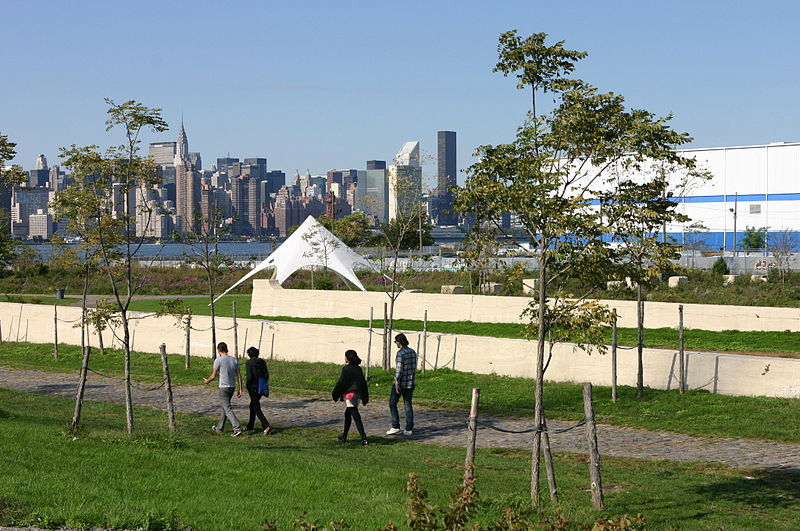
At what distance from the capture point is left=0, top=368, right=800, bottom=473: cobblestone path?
47.4 ft

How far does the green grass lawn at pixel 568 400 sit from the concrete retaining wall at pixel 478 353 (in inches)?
13.9

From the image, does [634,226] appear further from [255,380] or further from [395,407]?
[255,380]

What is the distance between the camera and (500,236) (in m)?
13.0

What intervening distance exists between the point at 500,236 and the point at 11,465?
650 centimetres

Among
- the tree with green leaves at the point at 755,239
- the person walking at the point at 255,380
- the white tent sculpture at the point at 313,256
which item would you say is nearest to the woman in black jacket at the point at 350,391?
the person walking at the point at 255,380

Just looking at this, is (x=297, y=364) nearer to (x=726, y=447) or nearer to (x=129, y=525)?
(x=726, y=447)

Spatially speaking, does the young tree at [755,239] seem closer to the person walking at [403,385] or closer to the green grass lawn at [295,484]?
the person walking at [403,385]

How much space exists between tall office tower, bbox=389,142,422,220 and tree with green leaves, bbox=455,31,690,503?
20.1 m

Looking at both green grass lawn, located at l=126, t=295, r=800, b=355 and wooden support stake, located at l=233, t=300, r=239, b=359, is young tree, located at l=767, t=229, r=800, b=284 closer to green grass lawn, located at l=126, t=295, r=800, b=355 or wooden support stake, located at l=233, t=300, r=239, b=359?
green grass lawn, located at l=126, t=295, r=800, b=355

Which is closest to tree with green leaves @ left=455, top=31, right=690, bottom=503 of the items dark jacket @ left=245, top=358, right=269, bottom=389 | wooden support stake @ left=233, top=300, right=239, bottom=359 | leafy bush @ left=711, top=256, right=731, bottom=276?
dark jacket @ left=245, top=358, right=269, bottom=389

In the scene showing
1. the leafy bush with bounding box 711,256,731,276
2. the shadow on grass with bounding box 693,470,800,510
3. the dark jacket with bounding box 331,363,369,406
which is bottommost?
the shadow on grass with bounding box 693,470,800,510

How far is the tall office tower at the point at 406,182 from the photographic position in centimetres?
3269

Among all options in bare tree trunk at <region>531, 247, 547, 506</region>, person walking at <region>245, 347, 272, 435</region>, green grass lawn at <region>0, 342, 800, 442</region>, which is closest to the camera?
bare tree trunk at <region>531, 247, 547, 506</region>

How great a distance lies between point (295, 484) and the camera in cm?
1107
